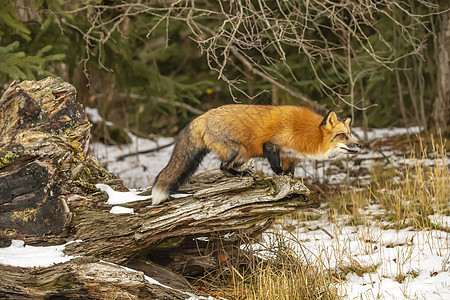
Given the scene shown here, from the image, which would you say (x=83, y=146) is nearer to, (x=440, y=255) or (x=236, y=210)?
(x=236, y=210)

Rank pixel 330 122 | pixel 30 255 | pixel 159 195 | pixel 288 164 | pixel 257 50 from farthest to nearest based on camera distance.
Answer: pixel 257 50, pixel 288 164, pixel 330 122, pixel 159 195, pixel 30 255

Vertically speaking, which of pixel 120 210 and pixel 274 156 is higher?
pixel 274 156

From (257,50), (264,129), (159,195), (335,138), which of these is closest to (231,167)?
(264,129)

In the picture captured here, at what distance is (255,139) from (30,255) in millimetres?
2550

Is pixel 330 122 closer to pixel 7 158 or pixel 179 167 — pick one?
pixel 179 167

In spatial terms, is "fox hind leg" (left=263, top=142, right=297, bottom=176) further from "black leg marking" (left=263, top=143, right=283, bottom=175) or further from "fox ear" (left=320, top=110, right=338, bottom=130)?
"fox ear" (left=320, top=110, right=338, bottom=130)

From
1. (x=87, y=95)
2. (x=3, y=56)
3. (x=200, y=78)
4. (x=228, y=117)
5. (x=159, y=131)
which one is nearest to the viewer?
(x=228, y=117)

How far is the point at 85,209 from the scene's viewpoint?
5.10 metres

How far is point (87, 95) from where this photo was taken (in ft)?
36.1

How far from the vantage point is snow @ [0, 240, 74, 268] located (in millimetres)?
4512

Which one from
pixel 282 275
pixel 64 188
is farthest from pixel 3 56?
pixel 282 275

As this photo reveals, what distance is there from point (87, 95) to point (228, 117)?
6.42 m

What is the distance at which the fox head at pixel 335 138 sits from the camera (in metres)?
5.48

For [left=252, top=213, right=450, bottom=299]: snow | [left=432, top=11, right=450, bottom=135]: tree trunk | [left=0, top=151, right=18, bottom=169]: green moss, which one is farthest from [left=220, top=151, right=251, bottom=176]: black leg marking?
[left=432, top=11, right=450, bottom=135]: tree trunk
